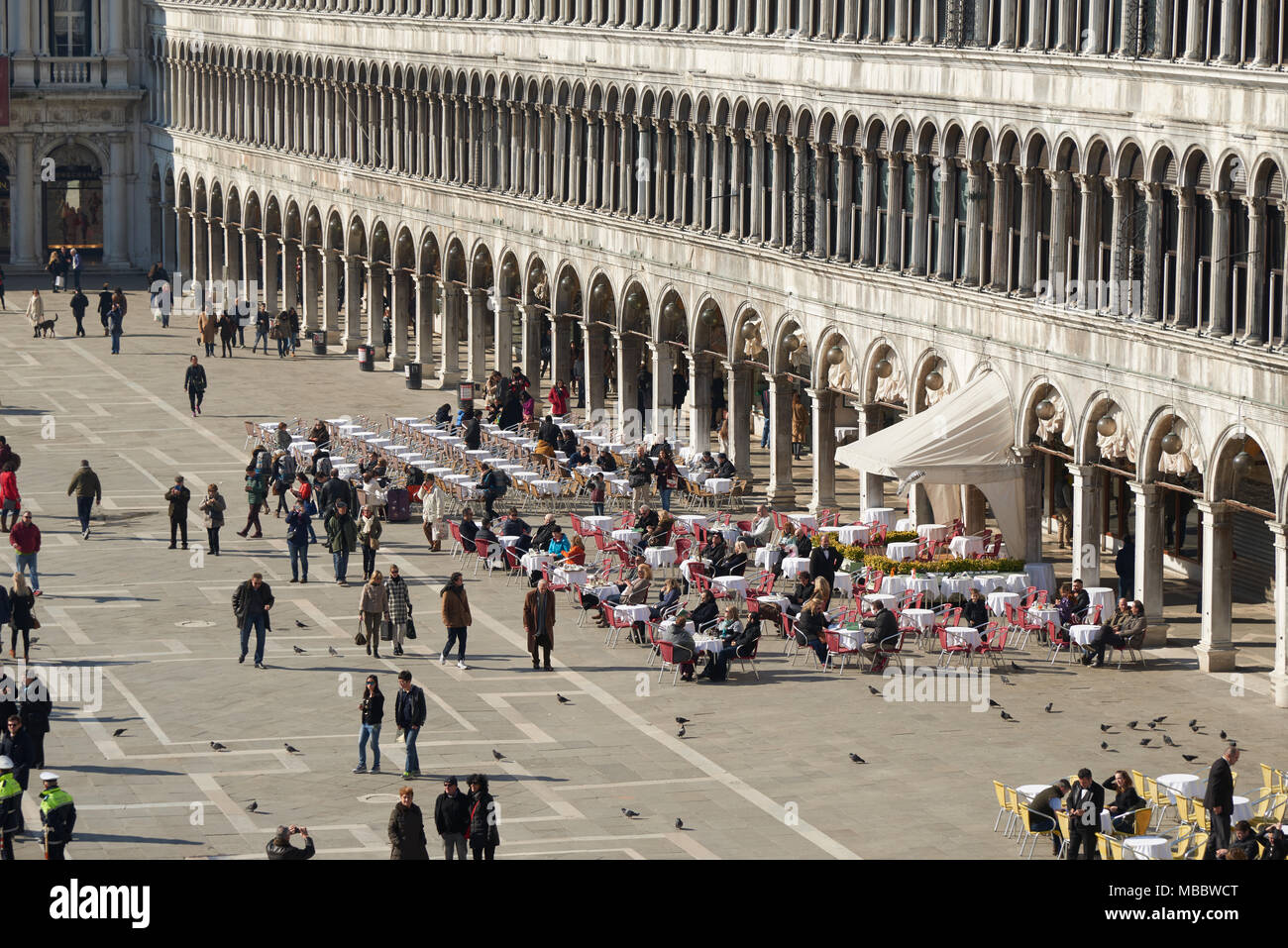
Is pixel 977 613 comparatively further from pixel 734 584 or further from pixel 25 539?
pixel 25 539

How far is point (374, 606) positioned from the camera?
168 ft

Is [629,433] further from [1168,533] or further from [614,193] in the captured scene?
[1168,533]

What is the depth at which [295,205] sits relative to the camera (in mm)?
108562

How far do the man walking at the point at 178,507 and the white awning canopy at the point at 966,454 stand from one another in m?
15.2

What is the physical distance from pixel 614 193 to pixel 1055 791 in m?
45.1

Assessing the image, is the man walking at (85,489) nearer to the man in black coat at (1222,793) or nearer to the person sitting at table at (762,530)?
the person sitting at table at (762,530)

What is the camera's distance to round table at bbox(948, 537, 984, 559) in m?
59.0

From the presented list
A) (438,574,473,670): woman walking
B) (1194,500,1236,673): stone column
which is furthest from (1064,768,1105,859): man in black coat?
(438,574,473,670): woman walking

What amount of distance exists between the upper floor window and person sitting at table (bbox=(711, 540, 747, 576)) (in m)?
78.7

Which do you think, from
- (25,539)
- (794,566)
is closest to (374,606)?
(25,539)

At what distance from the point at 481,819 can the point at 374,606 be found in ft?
49.3

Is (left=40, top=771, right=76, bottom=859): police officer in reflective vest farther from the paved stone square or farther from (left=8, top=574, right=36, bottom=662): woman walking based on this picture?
(left=8, top=574, right=36, bottom=662): woman walking

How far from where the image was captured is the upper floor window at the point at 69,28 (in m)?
128
